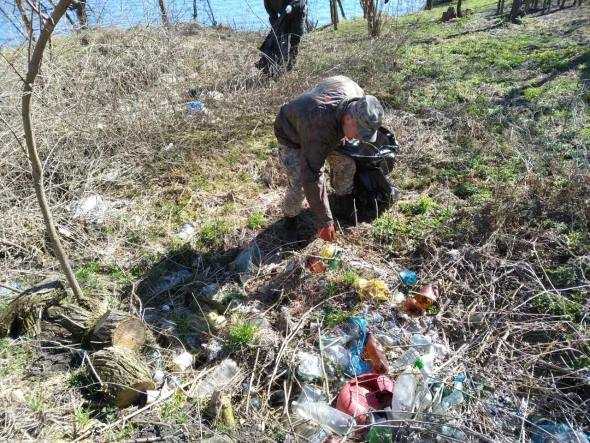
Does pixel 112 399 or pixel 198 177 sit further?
pixel 198 177

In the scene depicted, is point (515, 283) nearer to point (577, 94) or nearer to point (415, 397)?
point (415, 397)

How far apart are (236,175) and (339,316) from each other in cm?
229

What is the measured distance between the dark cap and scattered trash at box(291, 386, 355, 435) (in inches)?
63.6

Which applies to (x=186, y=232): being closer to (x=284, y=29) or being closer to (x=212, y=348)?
(x=212, y=348)

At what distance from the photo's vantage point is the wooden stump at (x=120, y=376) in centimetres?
251

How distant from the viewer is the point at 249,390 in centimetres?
263

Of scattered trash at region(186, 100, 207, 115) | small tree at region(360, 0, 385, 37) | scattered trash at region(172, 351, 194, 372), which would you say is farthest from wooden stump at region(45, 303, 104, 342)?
small tree at region(360, 0, 385, 37)

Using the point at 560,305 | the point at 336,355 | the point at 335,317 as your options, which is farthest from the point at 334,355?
the point at 560,305

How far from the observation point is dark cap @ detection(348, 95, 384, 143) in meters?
2.89

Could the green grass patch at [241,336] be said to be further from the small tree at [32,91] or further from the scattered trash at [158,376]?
the small tree at [32,91]

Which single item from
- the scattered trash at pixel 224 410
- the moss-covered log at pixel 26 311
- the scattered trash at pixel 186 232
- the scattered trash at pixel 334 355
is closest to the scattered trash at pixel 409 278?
the scattered trash at pixel 334 355

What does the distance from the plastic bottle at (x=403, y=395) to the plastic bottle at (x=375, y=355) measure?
147 mm

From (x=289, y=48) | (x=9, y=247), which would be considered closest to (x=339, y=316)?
(x=9, y=247)

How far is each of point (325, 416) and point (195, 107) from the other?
14.4 feet
